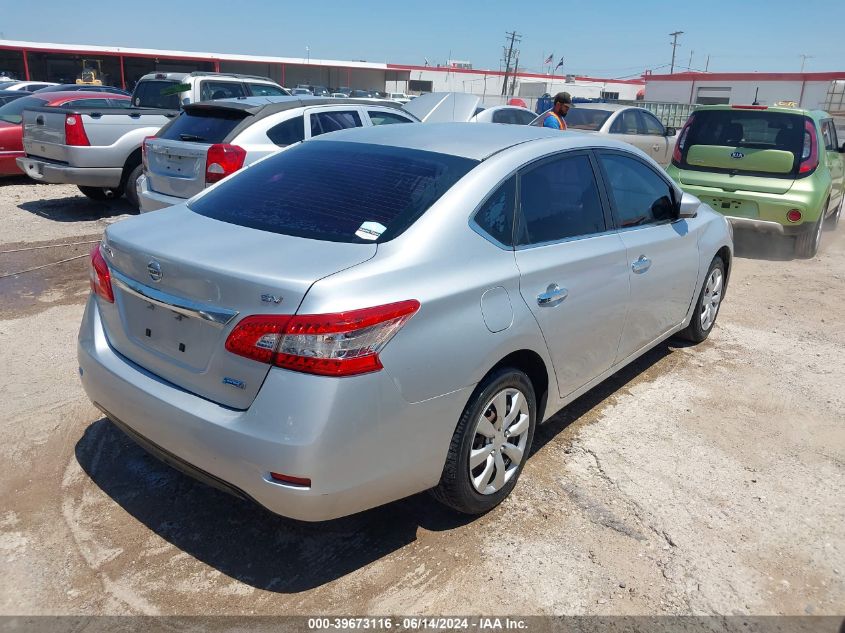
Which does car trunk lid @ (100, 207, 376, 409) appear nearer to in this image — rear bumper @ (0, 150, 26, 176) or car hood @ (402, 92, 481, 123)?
rear bumper @ (0, 150, 26, 176)

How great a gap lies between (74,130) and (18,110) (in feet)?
11.8

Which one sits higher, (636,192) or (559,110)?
(559,110)

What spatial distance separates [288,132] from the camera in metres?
7.08

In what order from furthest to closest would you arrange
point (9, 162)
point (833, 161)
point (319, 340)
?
point (9, 162), point (833, 161), point (319, 340)

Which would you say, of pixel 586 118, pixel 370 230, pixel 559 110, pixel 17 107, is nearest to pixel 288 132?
pixel 559 110

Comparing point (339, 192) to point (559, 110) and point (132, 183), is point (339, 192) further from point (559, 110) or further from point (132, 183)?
point (132, 183)

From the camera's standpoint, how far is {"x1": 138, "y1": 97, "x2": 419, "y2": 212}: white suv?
6.55 metres

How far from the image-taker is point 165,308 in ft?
8.87

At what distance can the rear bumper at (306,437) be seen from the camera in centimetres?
239

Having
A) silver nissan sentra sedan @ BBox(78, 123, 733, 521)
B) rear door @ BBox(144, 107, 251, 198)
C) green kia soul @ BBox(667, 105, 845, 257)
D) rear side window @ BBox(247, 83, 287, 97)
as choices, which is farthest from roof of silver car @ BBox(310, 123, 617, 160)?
rear side window @ BBox(247, 83, 287, 97)

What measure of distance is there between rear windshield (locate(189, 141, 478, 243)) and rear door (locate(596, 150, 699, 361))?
1293 millimetres

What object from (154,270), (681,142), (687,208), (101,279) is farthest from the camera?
(681,142)

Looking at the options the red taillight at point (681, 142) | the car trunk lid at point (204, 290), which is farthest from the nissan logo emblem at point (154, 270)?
the red taillight at point (681, 142)

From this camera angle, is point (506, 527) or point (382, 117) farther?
point (382, 117)
